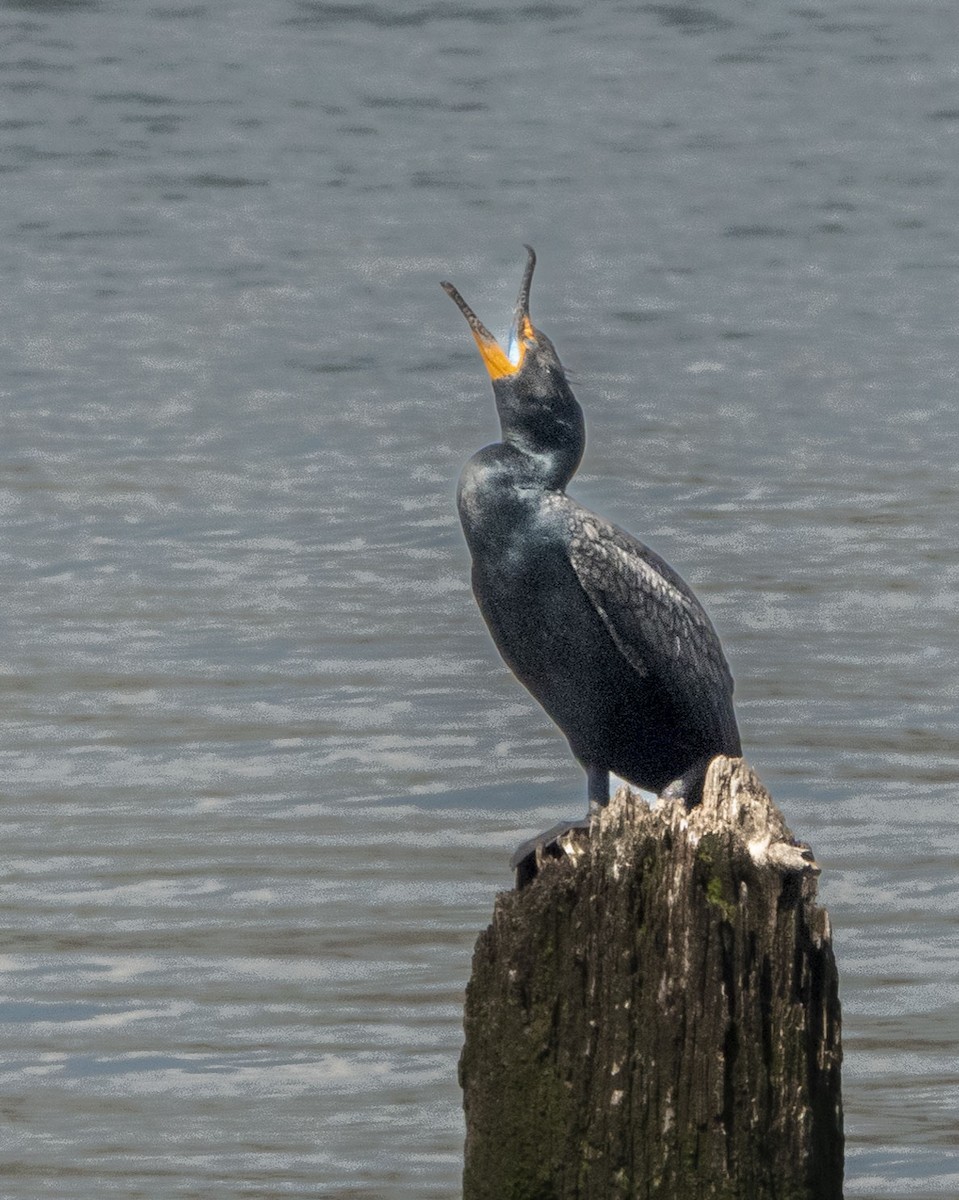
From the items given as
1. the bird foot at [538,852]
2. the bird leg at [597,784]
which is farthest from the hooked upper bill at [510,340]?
the bird foot at [538,852]

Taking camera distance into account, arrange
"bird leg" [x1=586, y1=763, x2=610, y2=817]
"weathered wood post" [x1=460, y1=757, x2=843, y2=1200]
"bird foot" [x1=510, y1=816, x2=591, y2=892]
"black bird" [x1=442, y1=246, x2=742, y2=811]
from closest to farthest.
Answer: "weathered wood post" [x1=460, y1=757, x2=843, y2=1200] → "bird foot" [x1=510, y1=816, x2=591, y2=892] → "black bird" [x1=442, y1=246, x2=742, y2=811] → "bird leg" [x1=586, y1=763, x2=610, y2=817]

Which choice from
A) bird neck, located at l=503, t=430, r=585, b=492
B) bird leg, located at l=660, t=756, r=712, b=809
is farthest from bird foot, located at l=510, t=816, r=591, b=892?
bird neck, located at l=503, t=430, r=585, b=492

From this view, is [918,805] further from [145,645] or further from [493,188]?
[493,188]

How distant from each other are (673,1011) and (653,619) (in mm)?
1343

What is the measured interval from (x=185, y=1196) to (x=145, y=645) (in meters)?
3.96

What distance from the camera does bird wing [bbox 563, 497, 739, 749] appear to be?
17.3ft

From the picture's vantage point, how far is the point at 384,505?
11641 mm

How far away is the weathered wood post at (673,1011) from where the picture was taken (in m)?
4.15

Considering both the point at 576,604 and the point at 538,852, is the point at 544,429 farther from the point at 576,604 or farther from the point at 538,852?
the point at 538,852

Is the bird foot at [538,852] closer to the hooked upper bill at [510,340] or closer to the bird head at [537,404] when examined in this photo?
the bird head at [537,404]

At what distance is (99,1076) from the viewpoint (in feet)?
21.4

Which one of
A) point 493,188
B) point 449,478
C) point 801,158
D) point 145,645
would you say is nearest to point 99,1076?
point 145,645

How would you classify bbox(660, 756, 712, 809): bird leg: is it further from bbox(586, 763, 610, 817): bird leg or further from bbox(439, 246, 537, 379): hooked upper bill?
bbox(439, 246, 537, 379): hooked upper bill

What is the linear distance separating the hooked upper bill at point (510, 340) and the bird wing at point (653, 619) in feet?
0.97
